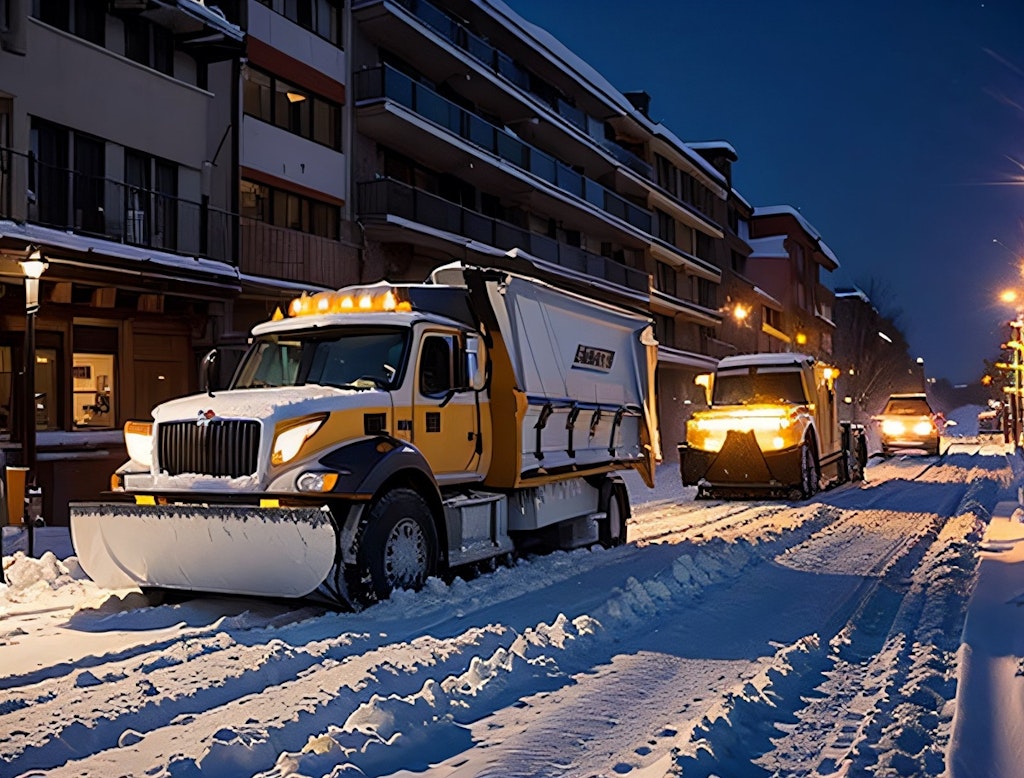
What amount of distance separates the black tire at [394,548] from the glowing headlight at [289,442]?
808 millimetres

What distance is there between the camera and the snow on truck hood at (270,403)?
816 cm

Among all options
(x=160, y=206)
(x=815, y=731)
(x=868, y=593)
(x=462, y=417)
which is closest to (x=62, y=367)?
(x=160, y=206)

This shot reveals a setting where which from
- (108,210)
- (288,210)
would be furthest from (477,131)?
(108,210)

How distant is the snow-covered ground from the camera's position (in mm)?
4758

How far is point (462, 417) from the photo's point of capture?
33.3ft

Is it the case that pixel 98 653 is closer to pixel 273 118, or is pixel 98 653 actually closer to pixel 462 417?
pixel 462 417

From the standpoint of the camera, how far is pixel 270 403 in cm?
825

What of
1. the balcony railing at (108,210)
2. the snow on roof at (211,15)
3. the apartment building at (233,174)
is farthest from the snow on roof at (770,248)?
the balcony railing at (108,210)

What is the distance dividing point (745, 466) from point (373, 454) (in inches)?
491

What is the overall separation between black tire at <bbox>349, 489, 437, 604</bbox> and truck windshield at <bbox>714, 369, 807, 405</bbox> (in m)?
13.0

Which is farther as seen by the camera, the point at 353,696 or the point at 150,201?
the point at 150,201

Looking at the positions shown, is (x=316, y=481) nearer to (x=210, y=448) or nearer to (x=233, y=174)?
(x=210, y=448)

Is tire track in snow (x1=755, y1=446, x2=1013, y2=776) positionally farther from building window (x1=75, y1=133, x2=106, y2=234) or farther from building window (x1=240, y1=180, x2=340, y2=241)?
building window (x1=240, y1=180, x2=340, y2=241)

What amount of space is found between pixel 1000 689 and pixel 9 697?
5707 millimetres
